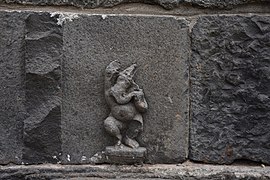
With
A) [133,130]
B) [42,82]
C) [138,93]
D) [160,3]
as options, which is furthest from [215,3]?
[42,82]

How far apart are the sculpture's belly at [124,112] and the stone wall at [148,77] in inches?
2.1

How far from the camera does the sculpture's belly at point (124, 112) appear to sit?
4.83 ft

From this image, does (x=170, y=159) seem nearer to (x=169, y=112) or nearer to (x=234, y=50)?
(x=169, y=112)

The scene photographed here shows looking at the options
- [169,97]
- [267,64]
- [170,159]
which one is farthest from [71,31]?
[267,64]

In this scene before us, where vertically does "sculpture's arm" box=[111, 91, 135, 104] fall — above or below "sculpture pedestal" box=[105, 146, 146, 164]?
above

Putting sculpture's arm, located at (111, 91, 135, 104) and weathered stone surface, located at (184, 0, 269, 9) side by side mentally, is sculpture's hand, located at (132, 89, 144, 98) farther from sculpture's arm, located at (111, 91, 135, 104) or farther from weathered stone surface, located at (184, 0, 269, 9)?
weathered stone surface, located at (184, 0, 269, 9)

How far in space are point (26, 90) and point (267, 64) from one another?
32.1 inches

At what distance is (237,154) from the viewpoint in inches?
60.6

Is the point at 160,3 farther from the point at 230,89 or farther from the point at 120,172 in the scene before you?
the point at 120,172

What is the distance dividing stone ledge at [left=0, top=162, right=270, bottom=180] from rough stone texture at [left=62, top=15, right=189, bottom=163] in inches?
1.8

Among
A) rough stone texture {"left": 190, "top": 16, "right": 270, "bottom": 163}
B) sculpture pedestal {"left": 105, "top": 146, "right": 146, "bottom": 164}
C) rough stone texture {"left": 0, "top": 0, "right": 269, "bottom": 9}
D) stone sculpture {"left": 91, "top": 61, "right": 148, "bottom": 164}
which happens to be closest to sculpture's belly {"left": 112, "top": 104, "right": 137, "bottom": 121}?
stone sculpture {"left": 91, "top": 61, "right": 148, "bottom": 164}

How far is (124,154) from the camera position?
148cm

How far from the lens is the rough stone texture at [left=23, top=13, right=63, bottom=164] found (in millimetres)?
1483

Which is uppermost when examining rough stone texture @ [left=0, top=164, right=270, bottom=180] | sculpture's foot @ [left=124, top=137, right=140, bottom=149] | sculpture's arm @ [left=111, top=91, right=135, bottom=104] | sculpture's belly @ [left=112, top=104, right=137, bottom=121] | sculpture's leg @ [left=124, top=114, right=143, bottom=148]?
sculpture's arm @ [left=111, top=91, right=135, bottom=104]
